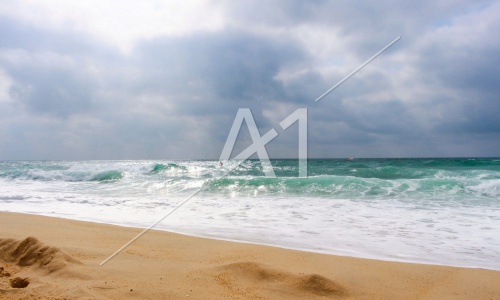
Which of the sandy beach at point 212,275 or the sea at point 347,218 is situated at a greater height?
the sandy beach at point 212,275

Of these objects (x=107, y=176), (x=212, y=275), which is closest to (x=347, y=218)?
(x=212, y=275)

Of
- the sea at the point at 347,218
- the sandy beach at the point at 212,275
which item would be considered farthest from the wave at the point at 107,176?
the sandy beach at the point at 212,275

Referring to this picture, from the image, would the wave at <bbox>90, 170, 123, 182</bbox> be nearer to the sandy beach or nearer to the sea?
the sea

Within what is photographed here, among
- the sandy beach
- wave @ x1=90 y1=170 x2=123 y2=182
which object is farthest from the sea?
wave @ x1=90 y1=170 x2=123 y2=182

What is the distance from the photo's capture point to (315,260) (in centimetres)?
378

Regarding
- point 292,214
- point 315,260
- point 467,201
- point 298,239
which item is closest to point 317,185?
point 467,201

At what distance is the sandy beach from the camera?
2582 millimetres

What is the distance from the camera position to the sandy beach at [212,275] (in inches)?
102

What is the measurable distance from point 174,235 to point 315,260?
210 cm

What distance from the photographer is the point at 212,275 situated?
2959 mm

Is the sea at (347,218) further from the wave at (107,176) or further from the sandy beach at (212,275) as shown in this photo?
the wave at (107,176)

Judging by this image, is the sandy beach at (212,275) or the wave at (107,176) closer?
the sandy beach at (212,275)

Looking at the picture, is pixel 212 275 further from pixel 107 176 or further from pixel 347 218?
pixel 107 176

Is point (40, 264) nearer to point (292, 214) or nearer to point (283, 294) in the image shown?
point (283, 294)
